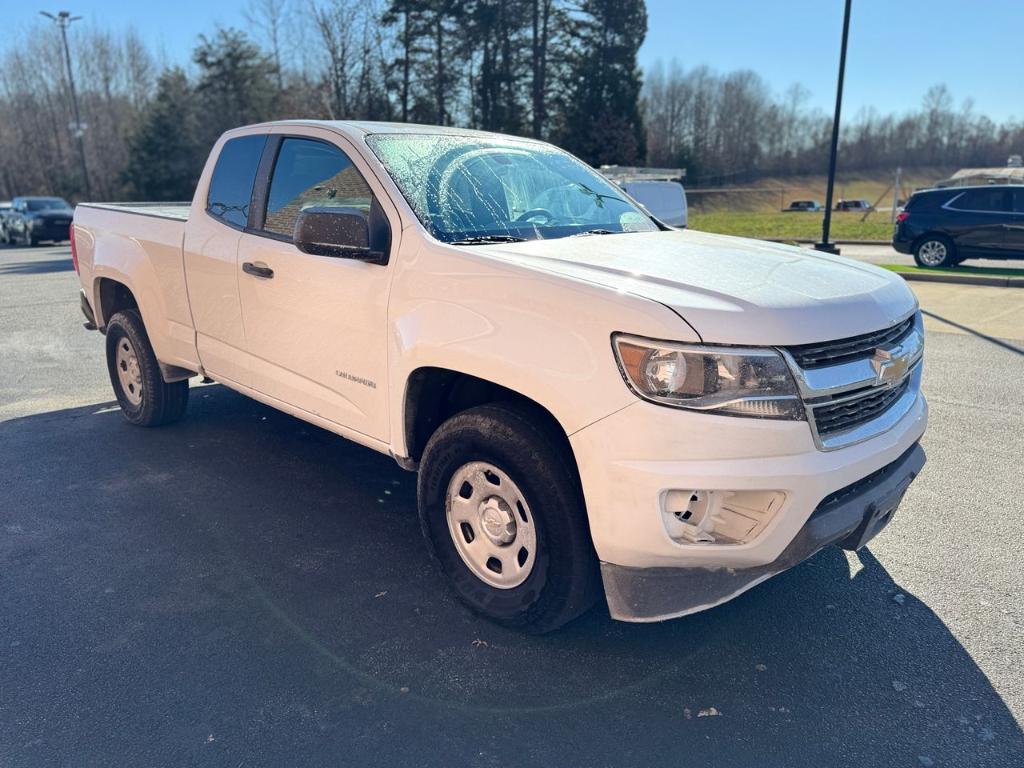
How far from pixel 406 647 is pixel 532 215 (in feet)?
6.53

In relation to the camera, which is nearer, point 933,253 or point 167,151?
point 933,253

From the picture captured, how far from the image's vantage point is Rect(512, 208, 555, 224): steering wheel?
3525 mm

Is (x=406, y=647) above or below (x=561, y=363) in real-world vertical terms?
below

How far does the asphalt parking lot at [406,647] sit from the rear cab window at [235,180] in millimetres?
1537

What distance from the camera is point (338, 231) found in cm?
318

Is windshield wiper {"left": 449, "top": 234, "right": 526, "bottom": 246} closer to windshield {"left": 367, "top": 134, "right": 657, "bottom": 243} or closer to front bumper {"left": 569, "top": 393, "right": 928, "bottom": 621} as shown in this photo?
windshield {"left": 367, "top": 134, "right": 657, "bottom": 243}

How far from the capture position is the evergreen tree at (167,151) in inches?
1649

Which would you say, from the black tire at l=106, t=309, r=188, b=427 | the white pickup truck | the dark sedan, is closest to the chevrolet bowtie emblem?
the white pickup truck

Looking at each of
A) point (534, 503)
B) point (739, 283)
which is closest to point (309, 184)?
point (534, 503)

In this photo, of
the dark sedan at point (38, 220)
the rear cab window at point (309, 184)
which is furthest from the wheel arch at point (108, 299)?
the dark sedan at point (38, 220)

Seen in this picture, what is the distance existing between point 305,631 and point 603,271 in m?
1.80

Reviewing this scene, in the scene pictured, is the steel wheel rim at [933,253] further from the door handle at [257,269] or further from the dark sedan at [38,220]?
the dark sedan at [38,220]

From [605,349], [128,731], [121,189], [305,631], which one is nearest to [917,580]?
[605,349]

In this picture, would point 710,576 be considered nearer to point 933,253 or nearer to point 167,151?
point 933,253
